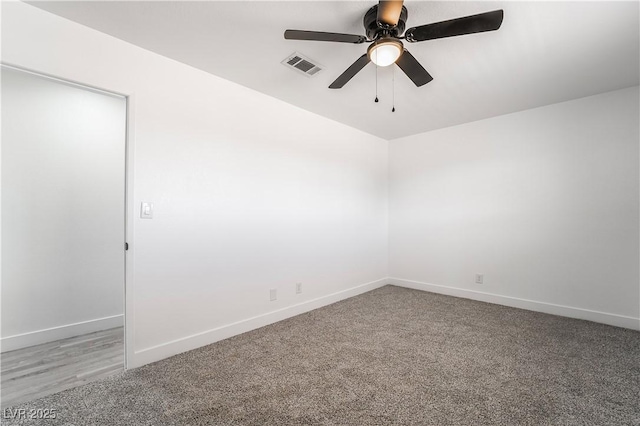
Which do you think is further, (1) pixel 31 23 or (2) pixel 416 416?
(1) pixel 31 23

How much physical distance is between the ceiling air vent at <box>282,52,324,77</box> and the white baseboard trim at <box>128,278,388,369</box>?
249 cm

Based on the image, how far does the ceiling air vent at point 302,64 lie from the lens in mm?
2451

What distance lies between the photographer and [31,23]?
6.12 feet

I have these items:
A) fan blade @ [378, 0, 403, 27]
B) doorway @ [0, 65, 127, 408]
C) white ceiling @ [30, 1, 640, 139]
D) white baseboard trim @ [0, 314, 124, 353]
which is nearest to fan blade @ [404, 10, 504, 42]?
fan blade @ [378, 0, 403, 27]

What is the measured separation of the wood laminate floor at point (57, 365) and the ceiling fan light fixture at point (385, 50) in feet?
9.64

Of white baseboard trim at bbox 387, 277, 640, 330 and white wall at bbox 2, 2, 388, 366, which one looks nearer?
white wall at bbox 2, 2, 388, 366

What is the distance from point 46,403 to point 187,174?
1798 millimetres

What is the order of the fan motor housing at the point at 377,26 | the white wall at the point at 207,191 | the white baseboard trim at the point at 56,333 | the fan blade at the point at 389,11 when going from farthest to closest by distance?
1. the white baseboard trim at the point at 56,333
2. the white wall at the point at 207,191
3. the fan motor housing at the point at 377,26
4. the fan blade at the point at 389,11

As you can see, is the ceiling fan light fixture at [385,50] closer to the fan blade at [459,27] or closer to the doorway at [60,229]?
the fan blade at [459,27]

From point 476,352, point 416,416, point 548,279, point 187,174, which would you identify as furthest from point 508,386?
point 187,174

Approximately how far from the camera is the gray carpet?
1.69 metres

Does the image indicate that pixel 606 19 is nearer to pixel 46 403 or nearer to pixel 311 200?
pixel 311 200

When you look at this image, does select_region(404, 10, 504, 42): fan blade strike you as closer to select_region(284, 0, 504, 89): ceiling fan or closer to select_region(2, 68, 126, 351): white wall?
select_region(284, 0, 504, 89): ceiling fan

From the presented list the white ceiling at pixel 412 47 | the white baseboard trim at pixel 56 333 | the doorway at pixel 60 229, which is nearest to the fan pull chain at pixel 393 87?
the white ceiling at pixel 412 47
